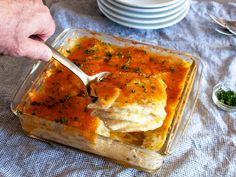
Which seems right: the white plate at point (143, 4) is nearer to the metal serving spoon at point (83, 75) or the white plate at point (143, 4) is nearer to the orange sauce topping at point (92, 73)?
the orange sauce topping at point (92, 73)

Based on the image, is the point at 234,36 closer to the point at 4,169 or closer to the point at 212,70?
the point at 212,70

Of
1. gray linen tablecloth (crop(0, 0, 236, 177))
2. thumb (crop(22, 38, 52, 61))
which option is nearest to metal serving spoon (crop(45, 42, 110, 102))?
thumb (crop(22, 38, 52, 61))

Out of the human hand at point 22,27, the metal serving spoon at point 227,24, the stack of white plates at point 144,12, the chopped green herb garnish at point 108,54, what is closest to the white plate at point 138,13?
the stack of white plates at point 144,12

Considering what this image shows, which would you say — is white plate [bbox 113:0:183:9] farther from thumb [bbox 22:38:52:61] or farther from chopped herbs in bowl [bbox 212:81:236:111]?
thumb [bbox 22:38:52:61]

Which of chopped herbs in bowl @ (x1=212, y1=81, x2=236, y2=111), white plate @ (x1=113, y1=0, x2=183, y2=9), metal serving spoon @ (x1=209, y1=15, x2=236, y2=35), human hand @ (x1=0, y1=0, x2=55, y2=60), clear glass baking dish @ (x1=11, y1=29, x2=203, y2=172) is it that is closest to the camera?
human hand @ (x1=0, y1=0, x2=55, y2=60)

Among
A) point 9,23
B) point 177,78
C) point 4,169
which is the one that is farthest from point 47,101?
point 177,78

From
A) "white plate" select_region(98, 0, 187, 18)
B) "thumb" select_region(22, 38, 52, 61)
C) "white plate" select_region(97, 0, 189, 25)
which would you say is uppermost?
"thumb" select_region(22, 38, 52, 61)
